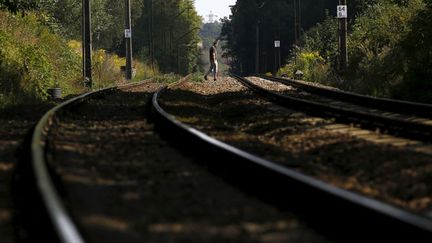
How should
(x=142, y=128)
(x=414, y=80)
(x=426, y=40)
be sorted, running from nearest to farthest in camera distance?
(x=142, y=128) < (x=414, y=80) < (x=426, y=40)

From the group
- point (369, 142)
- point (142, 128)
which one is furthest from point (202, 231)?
point (142, 128)

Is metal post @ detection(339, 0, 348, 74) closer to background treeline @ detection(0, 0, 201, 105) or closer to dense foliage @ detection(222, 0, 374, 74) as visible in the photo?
background treeline @ detection(0, 0, 201, 105)

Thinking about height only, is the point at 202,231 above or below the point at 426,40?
below

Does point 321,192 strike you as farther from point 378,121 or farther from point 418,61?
point 418,61

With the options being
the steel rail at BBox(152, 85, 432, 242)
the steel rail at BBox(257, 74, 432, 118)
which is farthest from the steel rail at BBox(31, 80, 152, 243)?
the steel rail at BBox(257, 74, 432, 118)

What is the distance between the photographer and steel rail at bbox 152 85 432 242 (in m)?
3.69

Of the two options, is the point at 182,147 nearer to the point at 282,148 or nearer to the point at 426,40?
the point at 282,148

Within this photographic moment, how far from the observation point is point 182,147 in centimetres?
812

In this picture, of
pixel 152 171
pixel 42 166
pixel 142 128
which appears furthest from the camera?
pixel 142 128

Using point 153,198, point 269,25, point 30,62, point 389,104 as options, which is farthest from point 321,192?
point 269,25

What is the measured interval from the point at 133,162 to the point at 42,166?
1525 millimetres

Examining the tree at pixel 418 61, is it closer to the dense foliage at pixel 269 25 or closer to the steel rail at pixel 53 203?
the steel rail at pixel 53 203

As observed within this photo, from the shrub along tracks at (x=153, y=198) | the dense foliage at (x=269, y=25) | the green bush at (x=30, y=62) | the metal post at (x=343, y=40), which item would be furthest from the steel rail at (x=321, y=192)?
the dense foliage at (x=269, y=25)

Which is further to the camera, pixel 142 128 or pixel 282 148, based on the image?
pixel 142 128
